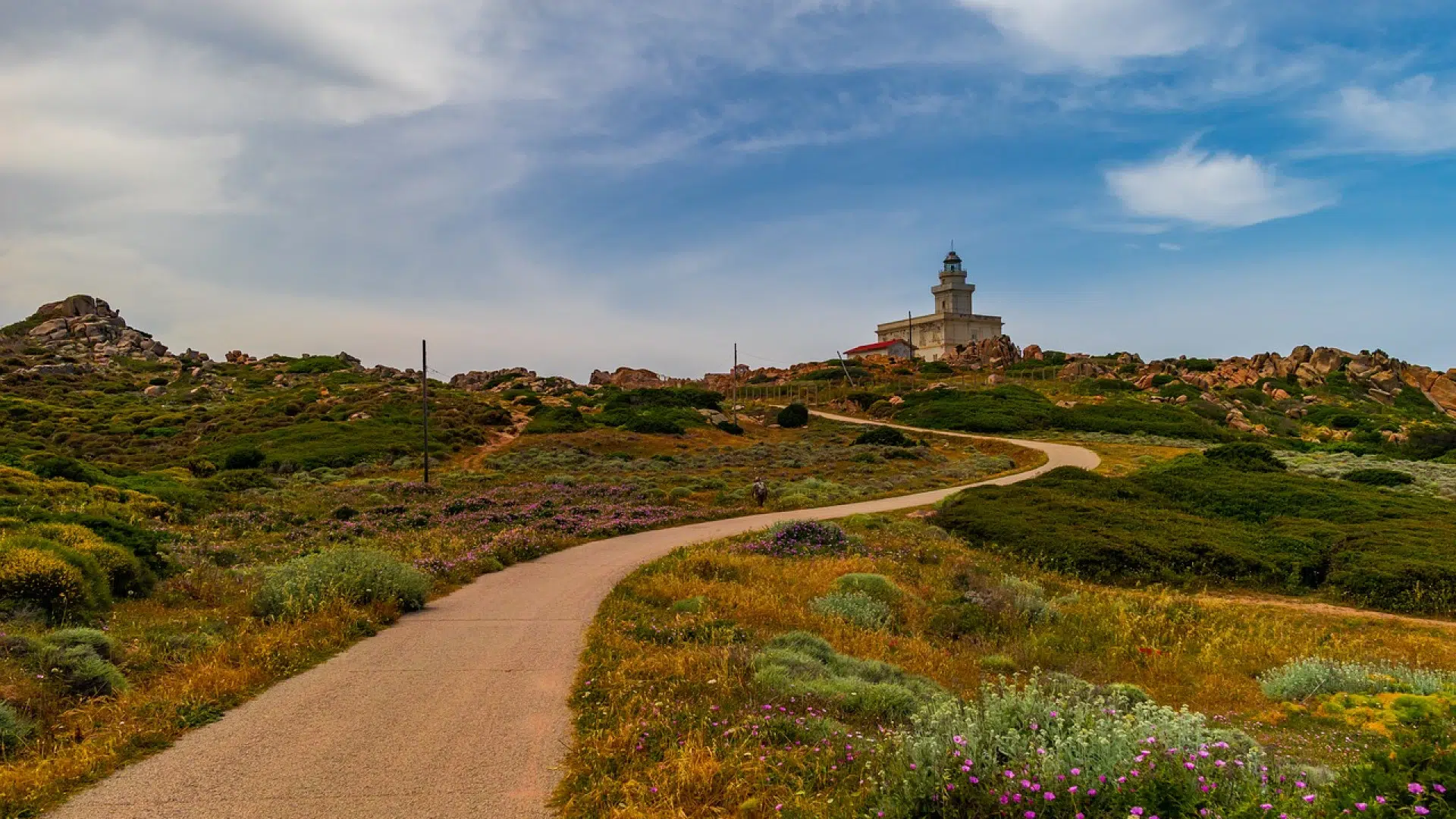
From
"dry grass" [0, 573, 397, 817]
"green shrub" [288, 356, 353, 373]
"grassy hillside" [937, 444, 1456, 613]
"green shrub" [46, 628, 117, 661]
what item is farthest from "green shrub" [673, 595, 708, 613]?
"green shrub" [288, 356, 353, 373]

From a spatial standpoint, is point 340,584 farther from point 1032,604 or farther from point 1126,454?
point 1126,454

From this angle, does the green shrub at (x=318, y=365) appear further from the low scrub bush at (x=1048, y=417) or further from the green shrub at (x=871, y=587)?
the green shrub at (x=871, y=587)

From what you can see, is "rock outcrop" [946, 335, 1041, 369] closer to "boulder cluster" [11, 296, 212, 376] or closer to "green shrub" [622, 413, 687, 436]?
"green shrub" [622, 413, 687, 436]

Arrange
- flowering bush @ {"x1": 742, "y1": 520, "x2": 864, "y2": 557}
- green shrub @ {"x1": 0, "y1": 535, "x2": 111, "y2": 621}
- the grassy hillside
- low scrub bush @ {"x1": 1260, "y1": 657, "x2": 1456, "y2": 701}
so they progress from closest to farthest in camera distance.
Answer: low scrub bush @ {"x1": 1260, "y1": 657, "x2": 1456, "y2": 701} → green shrub @ {"x1": 0, "y1": 535, "x2": 111, "y2": 621} → the grassy hillside → flowering bush @ {"x1": 742, "y1": 520, "x2": 864, "y2": 557}

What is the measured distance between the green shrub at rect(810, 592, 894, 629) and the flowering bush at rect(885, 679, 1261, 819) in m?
5.48

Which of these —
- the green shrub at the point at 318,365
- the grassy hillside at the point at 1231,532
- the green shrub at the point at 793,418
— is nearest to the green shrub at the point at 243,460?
the grassy hillside at the point at 1231,532

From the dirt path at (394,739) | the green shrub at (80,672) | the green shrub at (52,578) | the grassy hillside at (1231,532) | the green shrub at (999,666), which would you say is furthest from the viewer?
the grassy hillside at (1231,532)

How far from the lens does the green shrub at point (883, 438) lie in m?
48.0

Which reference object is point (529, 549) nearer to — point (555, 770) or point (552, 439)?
point (555, 770)

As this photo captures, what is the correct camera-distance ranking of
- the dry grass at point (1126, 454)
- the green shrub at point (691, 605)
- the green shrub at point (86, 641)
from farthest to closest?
the dry grass at point (1126, 454), the green shrub at point (691, 605), the green shrub at point (86, 641)

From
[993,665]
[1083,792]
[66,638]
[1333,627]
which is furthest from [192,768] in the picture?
[1333,627]

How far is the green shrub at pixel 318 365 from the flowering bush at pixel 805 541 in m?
97.8

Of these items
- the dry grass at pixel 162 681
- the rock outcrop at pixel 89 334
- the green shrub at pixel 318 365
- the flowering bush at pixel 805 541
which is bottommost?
the flowering bush at pixel 805 541

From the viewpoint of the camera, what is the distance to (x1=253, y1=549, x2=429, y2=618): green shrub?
10.4 m
